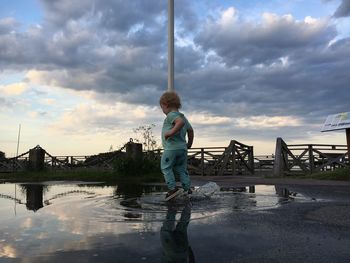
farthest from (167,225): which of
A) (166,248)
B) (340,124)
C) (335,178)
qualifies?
(340,124)

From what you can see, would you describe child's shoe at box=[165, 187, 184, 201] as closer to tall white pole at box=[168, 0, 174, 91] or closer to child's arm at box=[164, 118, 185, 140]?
child's arm at box=[164, 118, 185, 140]

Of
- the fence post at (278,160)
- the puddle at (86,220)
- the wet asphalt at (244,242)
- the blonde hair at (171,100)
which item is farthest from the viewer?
the fence post at (278,160)

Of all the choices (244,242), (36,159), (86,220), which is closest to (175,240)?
(244,242)

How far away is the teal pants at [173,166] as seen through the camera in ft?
21.8

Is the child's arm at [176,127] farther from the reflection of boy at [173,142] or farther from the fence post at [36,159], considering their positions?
the fence post at [36,159]

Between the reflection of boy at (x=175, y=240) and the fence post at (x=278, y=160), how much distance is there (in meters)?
12.9

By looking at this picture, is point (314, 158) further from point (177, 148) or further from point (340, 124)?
point (177, 148)

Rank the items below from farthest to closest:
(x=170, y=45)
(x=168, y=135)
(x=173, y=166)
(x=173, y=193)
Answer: (x=170, y=45) → (x=173, y=166) → (x=168, y=135) → (x=173, y=193)

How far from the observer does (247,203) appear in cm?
655

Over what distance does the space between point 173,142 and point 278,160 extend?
11876 mm

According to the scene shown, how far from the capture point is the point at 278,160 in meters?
17.8

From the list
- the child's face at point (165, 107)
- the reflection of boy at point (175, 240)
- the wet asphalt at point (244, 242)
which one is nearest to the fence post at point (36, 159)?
the child's face at point (165, 107)

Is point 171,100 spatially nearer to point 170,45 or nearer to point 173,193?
point 173,193

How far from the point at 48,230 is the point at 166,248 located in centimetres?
148
